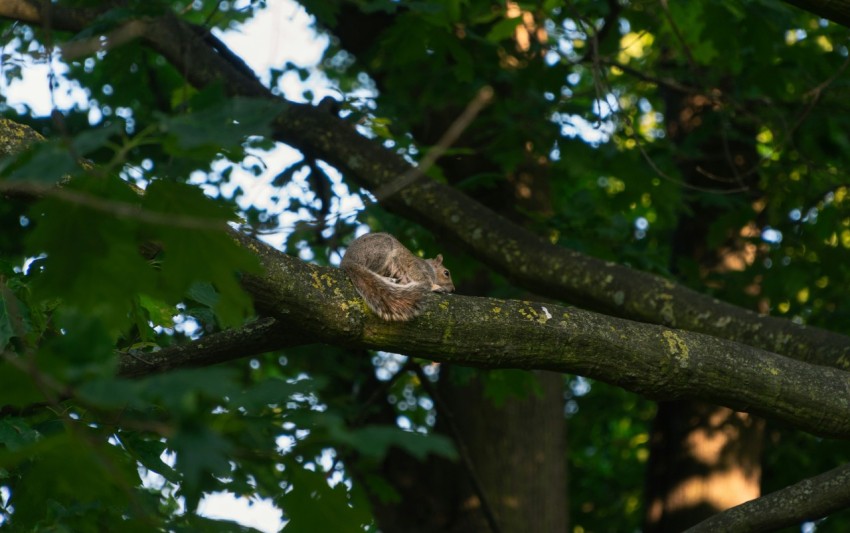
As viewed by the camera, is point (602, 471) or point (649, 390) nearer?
point (649, 390)

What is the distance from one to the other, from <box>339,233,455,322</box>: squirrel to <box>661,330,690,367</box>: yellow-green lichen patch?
95 cm

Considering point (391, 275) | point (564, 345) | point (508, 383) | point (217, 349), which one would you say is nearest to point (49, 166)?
point (217, 349)

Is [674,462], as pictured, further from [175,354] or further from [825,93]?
[175,354]

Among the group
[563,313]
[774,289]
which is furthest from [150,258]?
[774,289]

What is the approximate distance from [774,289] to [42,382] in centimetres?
575

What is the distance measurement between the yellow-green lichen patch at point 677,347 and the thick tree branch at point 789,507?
1.95ft

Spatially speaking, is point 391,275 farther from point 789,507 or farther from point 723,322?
point 789,507

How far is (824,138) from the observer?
6.77 meters

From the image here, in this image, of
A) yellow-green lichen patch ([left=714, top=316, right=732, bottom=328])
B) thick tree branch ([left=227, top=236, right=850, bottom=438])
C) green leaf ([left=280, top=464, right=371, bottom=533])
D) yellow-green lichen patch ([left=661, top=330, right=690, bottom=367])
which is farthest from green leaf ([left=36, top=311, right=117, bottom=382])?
yellow-green lichen patch ([left=714, top=316, right=732, bottom=328])

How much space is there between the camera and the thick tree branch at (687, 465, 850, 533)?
3.62 meters

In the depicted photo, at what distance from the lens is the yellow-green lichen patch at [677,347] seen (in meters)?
3.71

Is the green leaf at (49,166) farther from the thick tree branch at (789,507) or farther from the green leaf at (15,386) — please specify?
the thick tree branch at (789,507)

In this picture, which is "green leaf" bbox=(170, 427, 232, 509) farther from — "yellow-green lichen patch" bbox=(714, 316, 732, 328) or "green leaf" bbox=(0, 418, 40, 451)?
"yellow-green lichen patch" bbox=(714, 316, 732, 328)

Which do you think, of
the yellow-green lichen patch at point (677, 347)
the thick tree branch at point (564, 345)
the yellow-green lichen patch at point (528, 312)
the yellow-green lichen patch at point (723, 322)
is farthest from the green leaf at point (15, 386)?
the yellow-green lichen patch at point (723, 322)
